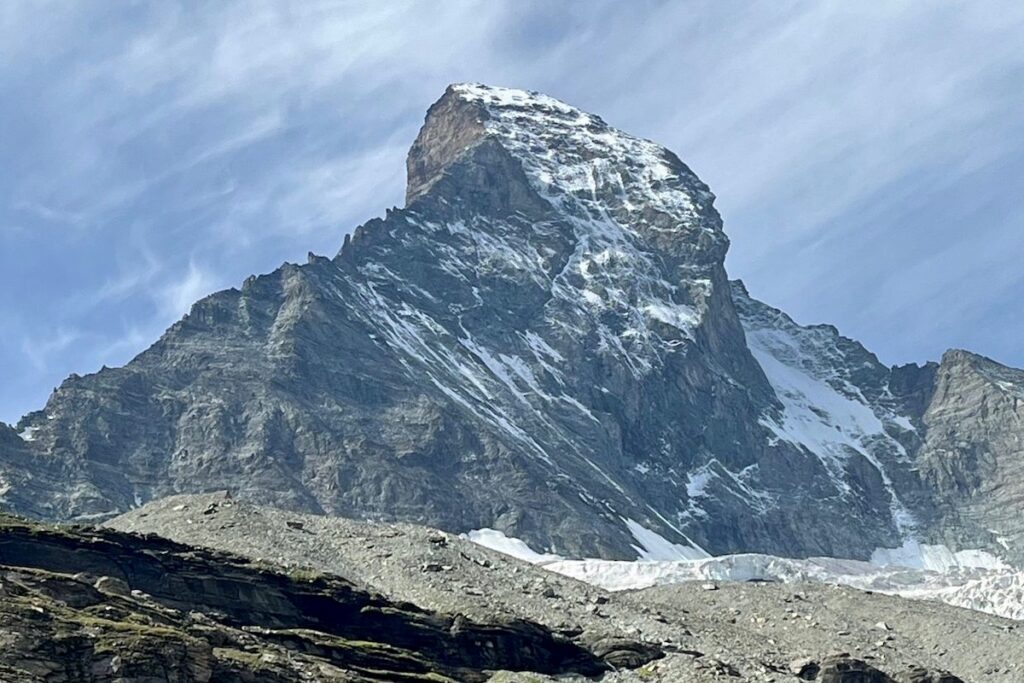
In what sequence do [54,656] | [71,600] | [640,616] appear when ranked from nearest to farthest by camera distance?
[54,656], [71,600], [640,616]

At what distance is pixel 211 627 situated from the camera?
372 ft

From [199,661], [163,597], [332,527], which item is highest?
[332,527]

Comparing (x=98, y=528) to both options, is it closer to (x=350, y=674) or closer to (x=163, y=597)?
(x=163, y=597)

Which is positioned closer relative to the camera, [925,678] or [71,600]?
[71,600]

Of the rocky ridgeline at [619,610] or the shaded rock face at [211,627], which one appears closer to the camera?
the shaded rock face at [211,627]

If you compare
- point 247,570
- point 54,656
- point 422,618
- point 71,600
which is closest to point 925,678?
point 422,618

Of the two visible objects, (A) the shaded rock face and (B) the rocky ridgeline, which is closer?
(A) the shaded rock face

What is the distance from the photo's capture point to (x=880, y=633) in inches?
7544

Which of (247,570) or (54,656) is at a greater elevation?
(247,570)

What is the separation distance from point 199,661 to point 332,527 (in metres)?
81.3

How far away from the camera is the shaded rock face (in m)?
95.0

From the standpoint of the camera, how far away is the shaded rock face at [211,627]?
9500 cm

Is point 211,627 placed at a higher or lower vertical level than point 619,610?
lower

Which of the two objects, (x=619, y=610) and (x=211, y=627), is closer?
(x=211, y=627)
